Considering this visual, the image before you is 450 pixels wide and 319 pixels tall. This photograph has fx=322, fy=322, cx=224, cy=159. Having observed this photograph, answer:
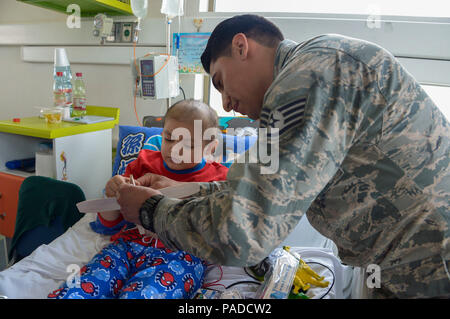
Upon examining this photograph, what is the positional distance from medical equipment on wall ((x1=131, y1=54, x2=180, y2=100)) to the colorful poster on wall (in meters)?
0.13

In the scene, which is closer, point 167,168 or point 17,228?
point 167,168

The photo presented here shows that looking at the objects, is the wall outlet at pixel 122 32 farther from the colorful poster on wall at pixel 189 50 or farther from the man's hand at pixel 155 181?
the man's hand at pixel 155 181

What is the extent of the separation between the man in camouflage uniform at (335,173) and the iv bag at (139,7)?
5.28 ft

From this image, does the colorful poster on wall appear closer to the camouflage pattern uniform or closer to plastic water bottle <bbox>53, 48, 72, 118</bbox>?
plastic water bottle <bbox>53, 48, 72, 118</bbox>

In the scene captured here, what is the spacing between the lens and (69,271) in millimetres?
1263

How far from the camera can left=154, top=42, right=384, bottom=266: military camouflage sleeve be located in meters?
0.59

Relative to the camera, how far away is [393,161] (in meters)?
0.69

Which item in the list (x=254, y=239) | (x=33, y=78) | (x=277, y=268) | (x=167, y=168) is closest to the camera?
(x=254, y=239)

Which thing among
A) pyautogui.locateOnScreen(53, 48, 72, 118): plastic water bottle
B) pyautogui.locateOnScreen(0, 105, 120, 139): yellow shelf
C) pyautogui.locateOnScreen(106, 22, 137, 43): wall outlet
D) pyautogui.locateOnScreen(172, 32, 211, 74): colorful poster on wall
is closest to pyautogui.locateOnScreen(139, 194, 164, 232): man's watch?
pyautogui.locateOnScreen(0, 105, 120, 139): yellow shelf

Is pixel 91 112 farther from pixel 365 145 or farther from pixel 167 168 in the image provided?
pixel 365 145

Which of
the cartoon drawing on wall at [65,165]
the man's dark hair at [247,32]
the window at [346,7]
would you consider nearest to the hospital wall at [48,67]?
the window at [346,7]

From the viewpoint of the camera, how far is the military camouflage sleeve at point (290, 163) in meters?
0.59

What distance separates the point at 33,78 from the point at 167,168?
233cm
